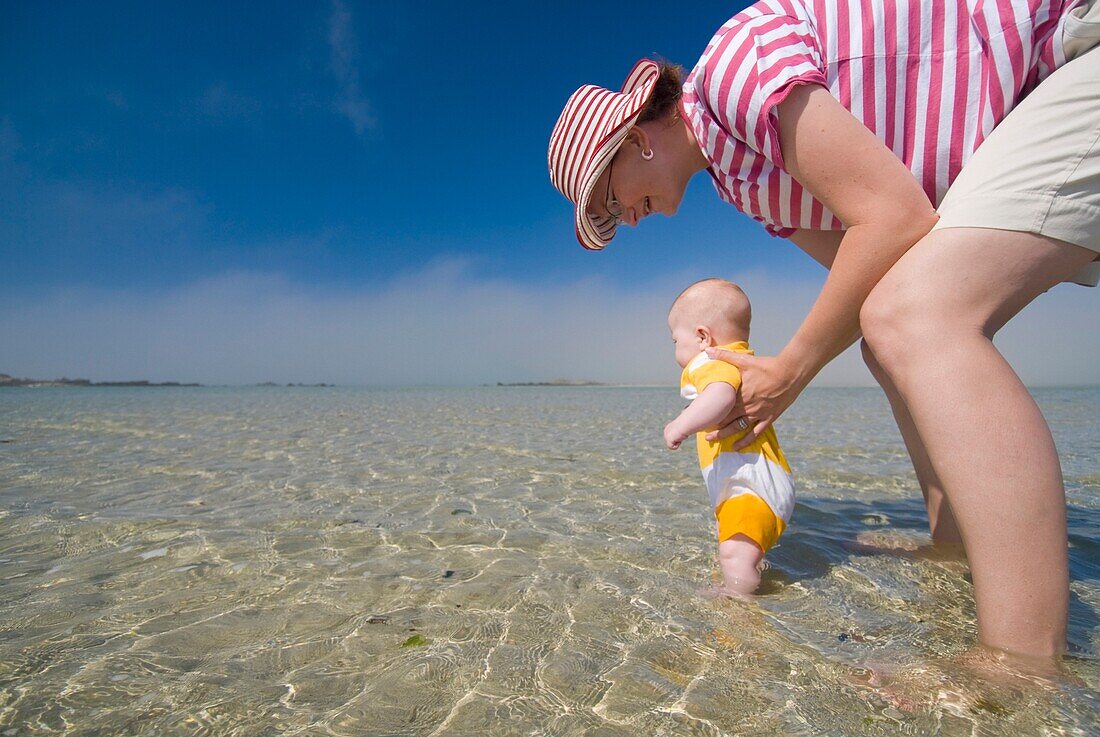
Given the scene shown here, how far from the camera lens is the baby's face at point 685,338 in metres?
2.53

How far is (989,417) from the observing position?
1.37 metres

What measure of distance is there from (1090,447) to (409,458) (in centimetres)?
753

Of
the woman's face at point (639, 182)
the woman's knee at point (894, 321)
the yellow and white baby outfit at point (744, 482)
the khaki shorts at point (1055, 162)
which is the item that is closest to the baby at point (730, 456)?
the yellow and white baby outfit at point (744, 482)

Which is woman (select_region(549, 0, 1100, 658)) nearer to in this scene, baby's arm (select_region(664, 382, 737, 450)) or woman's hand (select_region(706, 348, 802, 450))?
woman's hand (select_region(706, 348, 802, 450))

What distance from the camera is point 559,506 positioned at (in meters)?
3.66

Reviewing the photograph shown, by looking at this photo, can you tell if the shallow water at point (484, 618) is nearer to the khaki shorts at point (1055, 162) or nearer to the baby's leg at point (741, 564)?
the baby's leg at point (741, 564)

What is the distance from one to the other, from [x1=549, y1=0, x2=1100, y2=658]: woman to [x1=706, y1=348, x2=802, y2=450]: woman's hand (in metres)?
0.02

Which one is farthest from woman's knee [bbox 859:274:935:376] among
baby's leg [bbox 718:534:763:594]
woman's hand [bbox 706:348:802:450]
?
baby's leg [bbox 718:534:763:594]

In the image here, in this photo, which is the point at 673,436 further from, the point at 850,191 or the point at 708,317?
the point at 850,191

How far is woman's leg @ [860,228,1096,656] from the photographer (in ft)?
4.35

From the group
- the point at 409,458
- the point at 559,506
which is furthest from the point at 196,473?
the point at 559,506

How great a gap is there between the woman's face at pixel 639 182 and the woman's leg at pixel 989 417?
0.98 meters

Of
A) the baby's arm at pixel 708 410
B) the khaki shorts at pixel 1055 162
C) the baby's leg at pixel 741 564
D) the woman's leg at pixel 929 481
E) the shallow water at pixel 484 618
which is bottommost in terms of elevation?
the shallow water at pixel 484 618

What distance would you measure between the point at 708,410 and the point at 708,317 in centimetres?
57
